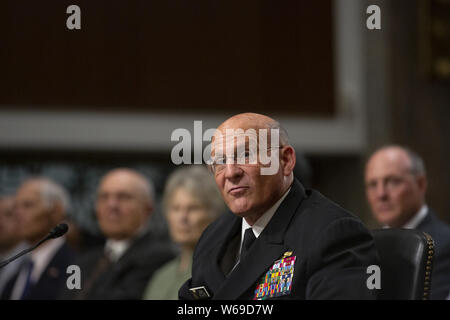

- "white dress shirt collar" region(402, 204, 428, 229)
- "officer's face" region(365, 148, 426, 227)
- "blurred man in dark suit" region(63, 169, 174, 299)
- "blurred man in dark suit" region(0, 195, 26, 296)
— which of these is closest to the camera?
"white dress shirt collar" region(402, 204, 428, 229)

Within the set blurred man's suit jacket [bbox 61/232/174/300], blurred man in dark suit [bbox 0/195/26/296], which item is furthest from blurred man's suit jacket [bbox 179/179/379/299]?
blurred man in dark suit [bbox 0/195/26/296]

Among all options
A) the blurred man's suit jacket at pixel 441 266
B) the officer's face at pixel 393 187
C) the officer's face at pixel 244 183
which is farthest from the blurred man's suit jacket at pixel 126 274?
the officer's face at pixel 244 183

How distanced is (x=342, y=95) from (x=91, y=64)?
89.2 inches

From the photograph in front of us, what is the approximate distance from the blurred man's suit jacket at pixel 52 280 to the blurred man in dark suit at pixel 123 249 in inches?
4.7

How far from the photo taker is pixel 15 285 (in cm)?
413

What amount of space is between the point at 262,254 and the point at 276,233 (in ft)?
0.23

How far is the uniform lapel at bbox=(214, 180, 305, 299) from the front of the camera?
2010 millimetres

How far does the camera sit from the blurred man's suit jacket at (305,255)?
1.90 meters

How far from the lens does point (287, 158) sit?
2.09 m

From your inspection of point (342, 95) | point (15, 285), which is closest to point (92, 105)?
point (342, 95)

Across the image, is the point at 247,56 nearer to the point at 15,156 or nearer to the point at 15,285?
the point at 15,156

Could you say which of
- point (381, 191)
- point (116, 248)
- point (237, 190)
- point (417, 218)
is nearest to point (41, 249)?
A: point (116, 248)

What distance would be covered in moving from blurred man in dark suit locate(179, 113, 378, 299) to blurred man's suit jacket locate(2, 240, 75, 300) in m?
1.90

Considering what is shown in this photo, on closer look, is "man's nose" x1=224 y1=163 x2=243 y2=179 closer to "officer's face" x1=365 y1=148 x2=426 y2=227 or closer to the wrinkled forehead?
the wrinkled forehead
